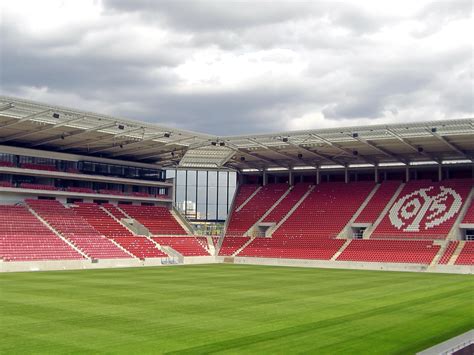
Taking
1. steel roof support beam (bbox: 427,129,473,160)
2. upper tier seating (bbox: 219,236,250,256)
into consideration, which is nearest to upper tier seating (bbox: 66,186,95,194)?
upper tier seating (bbox: 219,236,250,256)

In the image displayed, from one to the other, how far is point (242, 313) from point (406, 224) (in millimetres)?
38475

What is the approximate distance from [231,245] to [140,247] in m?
12.0

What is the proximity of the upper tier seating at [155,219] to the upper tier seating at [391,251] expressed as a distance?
64.4 ft

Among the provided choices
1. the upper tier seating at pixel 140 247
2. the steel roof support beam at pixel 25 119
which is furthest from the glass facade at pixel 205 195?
the steel roof support beam at pixel 25 119

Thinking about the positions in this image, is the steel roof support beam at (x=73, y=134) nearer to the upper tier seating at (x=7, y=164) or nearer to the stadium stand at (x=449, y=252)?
the upper tier seating at (x=7, y=164)

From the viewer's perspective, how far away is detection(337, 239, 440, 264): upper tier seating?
49.7 m

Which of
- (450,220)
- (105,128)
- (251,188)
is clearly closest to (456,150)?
(450,220)

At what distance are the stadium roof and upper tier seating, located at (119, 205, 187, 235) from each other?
19.3ft

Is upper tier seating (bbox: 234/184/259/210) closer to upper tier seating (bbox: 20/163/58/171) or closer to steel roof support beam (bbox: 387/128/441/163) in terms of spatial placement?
steel roof support beam (bbox: 387/128/441/163)

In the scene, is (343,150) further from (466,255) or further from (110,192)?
(110,192)

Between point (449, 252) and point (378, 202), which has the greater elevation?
point (378, 202)

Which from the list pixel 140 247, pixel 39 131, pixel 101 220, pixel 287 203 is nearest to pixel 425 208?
pixel 287 203

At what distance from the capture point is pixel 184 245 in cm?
5938

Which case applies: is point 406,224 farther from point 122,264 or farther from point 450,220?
point 122,264
